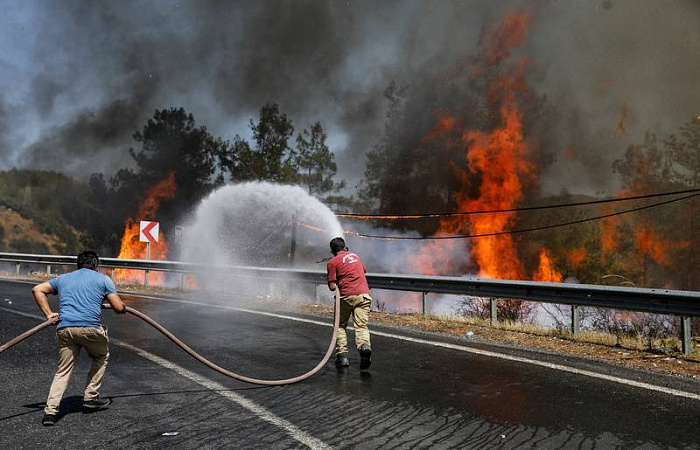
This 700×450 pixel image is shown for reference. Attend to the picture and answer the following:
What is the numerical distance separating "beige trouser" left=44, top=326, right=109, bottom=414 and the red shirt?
3.07 metres

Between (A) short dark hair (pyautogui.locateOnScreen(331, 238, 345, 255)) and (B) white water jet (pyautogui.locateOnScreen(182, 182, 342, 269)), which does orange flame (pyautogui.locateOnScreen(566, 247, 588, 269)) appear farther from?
(A) short dark hair (pyautogui.locateOnScreen(331, 238, 345, 255))

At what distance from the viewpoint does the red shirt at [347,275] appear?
7.04 m

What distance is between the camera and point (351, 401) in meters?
5.07

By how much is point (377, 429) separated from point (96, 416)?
2.39 meters

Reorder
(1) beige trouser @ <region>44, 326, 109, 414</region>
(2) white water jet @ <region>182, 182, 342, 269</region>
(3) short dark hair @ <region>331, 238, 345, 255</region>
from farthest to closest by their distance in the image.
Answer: (2) white water jet @ <region>182, 182, 342, 269</region>
(3) short dark hair @ <region>331, 238, 345, 255</region>
(1) beige trouser @ <region>44, 326, 109, 414</region>

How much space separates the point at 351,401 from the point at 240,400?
3.46 feet

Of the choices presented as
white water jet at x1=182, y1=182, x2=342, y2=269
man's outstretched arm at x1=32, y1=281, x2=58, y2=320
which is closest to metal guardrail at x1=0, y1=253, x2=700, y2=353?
man's outstretched arm at x1=32, y1=281, x2=58, y2=320

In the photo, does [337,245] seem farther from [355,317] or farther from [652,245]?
[652,245]

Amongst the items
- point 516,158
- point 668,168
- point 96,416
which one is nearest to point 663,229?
point 668,168

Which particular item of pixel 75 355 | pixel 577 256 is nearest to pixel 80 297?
pixel 75 355

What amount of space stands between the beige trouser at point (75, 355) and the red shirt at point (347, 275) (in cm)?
307

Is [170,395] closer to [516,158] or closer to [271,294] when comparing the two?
[271,294]

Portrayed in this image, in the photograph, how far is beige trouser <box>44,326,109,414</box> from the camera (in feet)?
14.4

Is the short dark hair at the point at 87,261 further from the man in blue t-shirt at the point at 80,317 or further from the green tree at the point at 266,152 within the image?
the green tree at the point at 266,152
